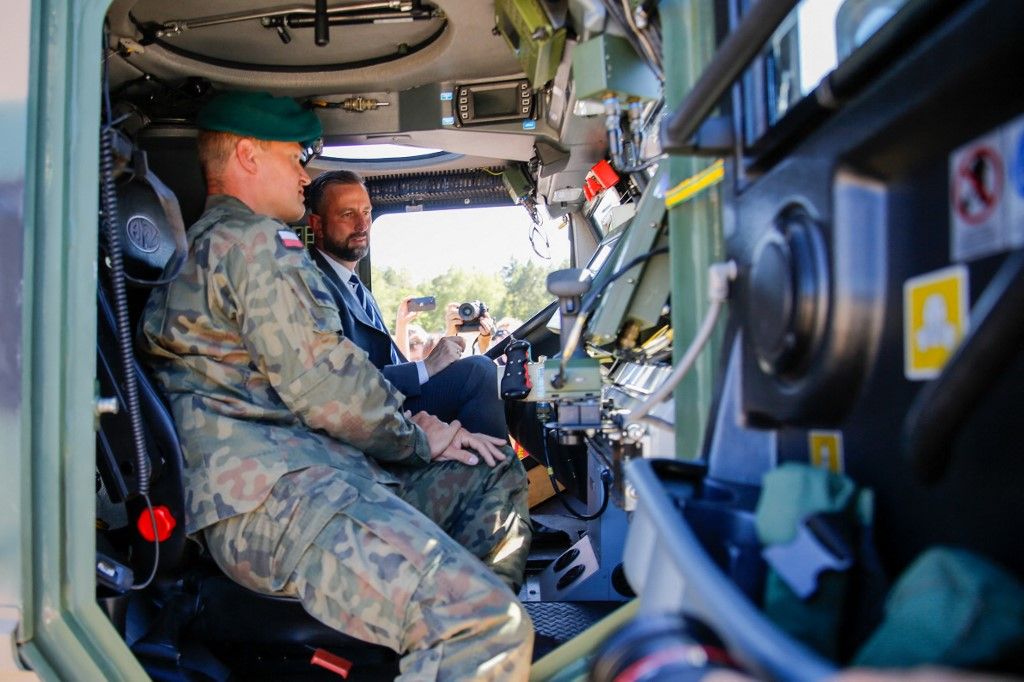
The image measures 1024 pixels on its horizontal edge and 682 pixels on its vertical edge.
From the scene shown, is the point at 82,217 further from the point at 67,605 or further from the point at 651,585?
the point at 651,585

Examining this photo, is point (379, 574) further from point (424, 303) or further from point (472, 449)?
point (424, 303)

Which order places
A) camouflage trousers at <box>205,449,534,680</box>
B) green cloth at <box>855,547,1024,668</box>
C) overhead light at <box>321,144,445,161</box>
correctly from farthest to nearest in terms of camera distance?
overhead light at <box>321,144,445,161</box>
camouflage trousers at <box>205,449,534,680</box>
green cloth at <box>855,547,1024,668</box>

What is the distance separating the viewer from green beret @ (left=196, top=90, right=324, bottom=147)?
2.23 meters

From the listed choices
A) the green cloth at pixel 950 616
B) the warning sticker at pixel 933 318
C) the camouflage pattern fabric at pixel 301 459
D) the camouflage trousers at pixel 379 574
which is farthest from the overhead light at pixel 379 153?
the green cloth at pixel 950 616

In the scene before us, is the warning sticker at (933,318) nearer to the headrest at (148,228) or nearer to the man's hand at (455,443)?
the headrest at (148,228)

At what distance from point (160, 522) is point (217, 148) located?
104cm

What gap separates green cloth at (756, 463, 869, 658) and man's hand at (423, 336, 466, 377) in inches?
69.6

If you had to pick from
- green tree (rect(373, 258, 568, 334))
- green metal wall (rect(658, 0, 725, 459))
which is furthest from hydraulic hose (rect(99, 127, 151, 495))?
green tree (rect(373, 258, 568, 334))

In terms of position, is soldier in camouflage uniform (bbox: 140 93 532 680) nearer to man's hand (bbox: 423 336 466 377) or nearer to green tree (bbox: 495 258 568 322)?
man's hand (bbox: 423 336 466 377)

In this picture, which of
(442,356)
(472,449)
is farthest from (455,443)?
(442,356)

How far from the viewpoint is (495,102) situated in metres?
2.77

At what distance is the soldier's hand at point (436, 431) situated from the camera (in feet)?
7.61

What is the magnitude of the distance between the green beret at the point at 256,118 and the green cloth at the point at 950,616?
2.00 metres

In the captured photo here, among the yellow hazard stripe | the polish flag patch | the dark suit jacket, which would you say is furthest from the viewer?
the dark suit jacket
